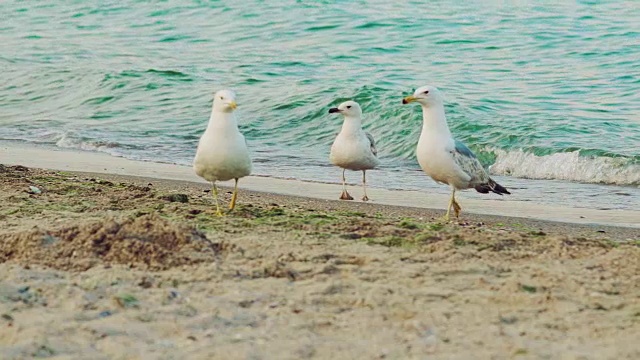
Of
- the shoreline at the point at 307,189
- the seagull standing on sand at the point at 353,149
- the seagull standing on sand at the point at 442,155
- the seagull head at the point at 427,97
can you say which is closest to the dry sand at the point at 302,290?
the seagull standing on sand at the point at 442,155

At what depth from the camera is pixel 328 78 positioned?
54.1 ft

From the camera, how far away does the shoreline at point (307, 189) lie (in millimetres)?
8453

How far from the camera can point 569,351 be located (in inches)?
160

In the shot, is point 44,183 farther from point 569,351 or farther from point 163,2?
point 163,2

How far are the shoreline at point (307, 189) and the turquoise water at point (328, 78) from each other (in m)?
0.58

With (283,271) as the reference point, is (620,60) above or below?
below

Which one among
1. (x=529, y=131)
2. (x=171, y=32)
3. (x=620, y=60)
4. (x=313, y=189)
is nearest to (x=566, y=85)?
(x=620, y=60)

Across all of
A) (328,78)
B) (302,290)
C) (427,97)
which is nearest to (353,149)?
(427,97)

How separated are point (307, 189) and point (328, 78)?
7009 millimetres

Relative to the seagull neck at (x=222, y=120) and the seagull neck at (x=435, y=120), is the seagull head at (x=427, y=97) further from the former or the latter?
the seagull neck at (x=222, y=120)

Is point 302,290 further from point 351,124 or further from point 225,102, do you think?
point 351,124

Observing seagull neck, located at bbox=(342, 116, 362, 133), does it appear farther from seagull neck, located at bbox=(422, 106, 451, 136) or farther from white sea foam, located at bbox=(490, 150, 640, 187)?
white sea foam, located at bbox=(490, 150, 640, 187)

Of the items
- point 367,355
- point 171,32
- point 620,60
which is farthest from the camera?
point 171,32

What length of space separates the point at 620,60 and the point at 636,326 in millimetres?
12962
